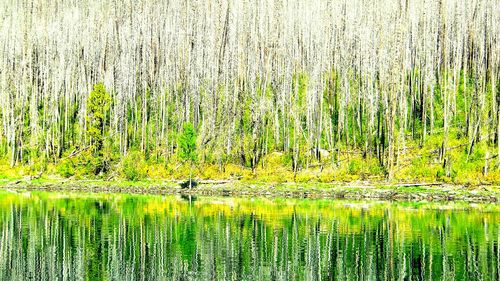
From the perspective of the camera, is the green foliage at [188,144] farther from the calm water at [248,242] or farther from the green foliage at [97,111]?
the calm water at [248,242]

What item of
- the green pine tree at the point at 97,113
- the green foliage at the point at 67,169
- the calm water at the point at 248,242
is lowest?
the calm water at the point at 248,242

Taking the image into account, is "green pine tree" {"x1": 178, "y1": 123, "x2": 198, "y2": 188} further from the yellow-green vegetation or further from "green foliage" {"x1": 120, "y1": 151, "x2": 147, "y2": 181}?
"green foliage" {"x1": 120, "y1": 151, "x2": 147, "y2": 181}

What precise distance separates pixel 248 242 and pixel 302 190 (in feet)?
99.2

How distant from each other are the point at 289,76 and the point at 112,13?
31849mm

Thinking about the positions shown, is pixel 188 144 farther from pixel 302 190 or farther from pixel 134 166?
pixel 302 190

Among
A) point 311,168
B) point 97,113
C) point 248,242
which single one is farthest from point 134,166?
point 248,242

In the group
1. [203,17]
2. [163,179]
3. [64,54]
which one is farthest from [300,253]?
[64,54]

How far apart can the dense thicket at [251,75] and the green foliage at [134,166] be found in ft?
4.50

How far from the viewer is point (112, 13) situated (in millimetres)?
90375

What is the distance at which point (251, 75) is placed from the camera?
3031 inches

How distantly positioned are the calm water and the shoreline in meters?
7.04

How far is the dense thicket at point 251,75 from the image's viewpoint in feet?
221

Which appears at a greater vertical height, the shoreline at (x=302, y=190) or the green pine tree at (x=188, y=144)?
the green pine tree at (x=188, y=144)

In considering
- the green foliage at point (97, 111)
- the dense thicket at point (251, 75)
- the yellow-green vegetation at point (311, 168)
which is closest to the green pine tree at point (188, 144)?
the yellow-green vegetation at point (311, 168)
